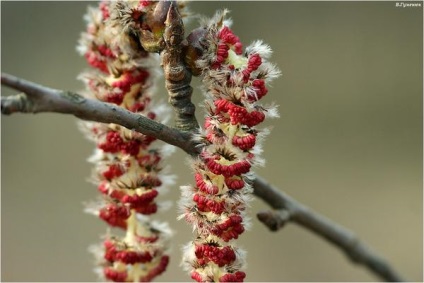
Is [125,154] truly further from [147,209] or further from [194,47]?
[194,47]

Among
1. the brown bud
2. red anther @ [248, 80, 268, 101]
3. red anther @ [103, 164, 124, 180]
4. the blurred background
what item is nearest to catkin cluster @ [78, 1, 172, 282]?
red anther @ [103, 164, 124, 180]

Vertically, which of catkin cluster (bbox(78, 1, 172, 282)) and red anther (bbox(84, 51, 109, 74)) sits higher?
red anther (bbox(84, 51, 109, 74))

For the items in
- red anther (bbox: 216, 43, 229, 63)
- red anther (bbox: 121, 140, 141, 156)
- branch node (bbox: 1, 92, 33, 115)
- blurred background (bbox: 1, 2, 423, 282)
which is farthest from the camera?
blurred background (bbox: 1, 2, 423, 282)

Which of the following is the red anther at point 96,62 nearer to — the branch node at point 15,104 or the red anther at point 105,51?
the red anther at point 105,51

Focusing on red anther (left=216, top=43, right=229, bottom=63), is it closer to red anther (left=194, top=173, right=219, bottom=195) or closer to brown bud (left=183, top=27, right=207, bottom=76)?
brown bud (left=183, top=27, right=207, bottom=76)

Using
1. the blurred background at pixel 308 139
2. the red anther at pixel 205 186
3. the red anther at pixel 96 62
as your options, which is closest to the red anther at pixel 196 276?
the red anther at pixel 205 186

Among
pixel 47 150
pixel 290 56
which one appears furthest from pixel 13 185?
pixel 290 56

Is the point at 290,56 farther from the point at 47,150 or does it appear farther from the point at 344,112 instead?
the point at 47,150
